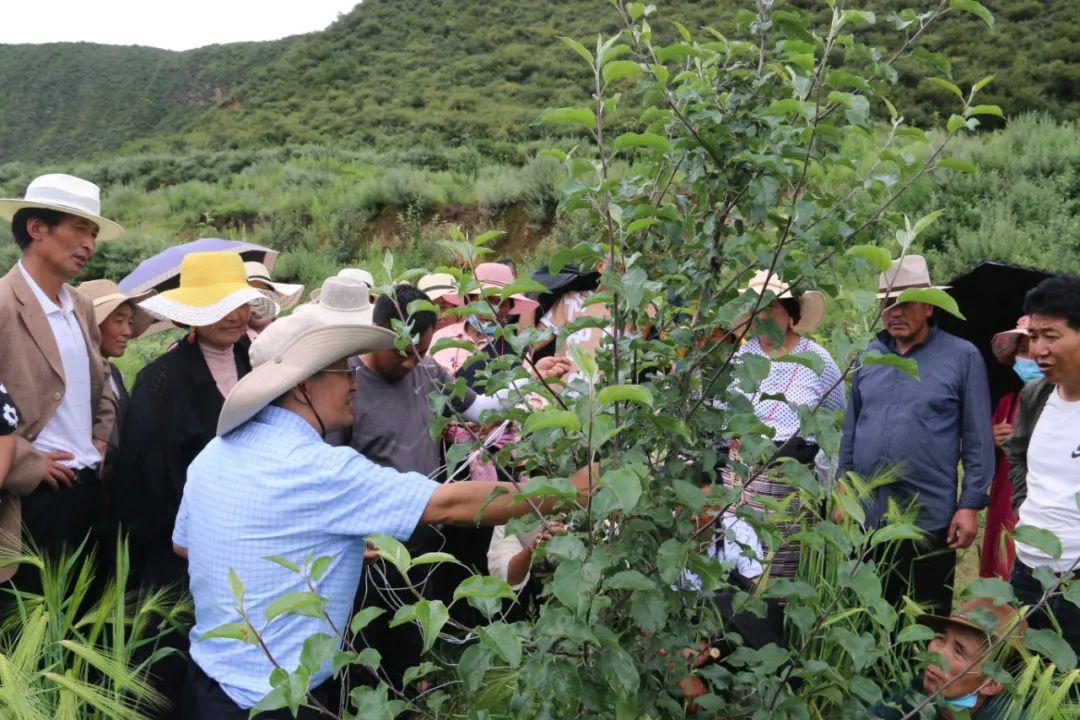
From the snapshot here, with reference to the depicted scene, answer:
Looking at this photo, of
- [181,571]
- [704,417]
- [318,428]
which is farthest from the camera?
[181,571]

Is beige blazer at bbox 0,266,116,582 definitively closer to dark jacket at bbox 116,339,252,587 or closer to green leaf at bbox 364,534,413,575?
dark jacket at bbox 116,339,252,587

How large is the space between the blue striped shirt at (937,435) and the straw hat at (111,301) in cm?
390

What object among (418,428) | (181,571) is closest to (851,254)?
(418,428)

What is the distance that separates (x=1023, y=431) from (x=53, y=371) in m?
4.36

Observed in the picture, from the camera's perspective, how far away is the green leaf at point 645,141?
5.57 ft

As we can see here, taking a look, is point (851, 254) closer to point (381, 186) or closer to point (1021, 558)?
point (1021, 558)

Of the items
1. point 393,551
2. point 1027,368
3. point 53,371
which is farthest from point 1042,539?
point 53,371

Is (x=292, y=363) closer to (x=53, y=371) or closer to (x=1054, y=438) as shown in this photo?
(x=53, y=371)

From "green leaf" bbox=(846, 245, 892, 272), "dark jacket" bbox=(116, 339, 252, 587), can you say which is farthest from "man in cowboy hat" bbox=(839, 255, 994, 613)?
"dark jacket" bbox=(116, 339, 252, 587)

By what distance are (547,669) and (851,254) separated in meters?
1.06

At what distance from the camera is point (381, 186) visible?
15.9 meters

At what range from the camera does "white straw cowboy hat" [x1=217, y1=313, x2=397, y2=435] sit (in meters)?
2.32

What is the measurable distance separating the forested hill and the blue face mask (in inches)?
608

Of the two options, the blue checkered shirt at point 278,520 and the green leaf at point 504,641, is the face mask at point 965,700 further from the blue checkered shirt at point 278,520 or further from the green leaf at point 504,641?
the blue checkered shirt at point 278,520
